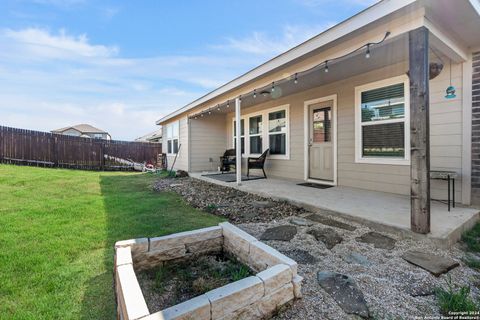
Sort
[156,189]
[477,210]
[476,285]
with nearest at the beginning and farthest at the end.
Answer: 1. [476,285]
2. [477,210]
3. [156,189]

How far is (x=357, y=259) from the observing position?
209 cm

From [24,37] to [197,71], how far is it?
7.34m

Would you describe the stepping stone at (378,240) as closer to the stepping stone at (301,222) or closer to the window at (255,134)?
the stepping stone at (301,222)

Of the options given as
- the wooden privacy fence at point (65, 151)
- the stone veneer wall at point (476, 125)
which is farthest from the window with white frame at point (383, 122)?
the wooden privacy fence at point (65, 151)

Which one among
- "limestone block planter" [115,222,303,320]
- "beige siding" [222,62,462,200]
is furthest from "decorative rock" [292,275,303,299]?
"beige siding" [222,62,462,200]

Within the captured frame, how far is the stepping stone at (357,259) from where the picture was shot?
202cm

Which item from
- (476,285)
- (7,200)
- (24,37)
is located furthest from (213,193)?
(24,37)

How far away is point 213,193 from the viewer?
518 centimetres

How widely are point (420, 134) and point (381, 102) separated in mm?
2199

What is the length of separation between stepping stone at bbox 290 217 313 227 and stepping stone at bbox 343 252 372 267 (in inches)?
31.6

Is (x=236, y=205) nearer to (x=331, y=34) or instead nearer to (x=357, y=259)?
(x=357, y=259)

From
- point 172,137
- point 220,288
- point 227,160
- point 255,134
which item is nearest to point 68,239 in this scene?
point 220,288

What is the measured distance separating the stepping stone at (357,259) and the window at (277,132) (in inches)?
166

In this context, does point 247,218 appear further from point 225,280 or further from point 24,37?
point 24,37
